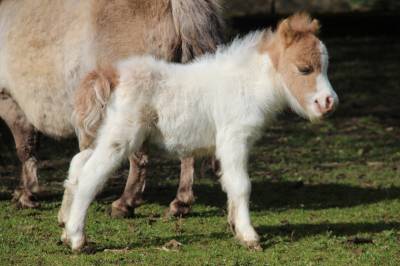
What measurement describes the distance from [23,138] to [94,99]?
8.45 ft

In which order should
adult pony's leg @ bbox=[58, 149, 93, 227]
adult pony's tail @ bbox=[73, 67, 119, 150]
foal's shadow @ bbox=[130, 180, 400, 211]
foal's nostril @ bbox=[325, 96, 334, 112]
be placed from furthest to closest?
foal's shadow @ bbox=[130, 180, 400, 211] → adult pony's leg @ bbox=[58, 149, 93, 227] → adult pony's tail @ bbox=[73, 67, 119, 150] → foal's nostril @ bbox=[325, 96, 334, 112]

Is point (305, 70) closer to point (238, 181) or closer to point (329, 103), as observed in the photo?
point (329, 103)

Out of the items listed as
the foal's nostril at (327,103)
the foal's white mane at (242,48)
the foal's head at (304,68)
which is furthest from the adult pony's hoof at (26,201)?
the foal's nostril at (327,103)

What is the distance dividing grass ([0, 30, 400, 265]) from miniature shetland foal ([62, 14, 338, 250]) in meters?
0.40

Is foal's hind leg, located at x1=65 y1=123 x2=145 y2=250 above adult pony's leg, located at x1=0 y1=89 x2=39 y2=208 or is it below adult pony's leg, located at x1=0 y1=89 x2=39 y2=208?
above

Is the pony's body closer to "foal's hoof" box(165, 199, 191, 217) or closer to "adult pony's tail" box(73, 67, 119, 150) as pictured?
"adult pony's tail" box(73, 67, 119, 150)

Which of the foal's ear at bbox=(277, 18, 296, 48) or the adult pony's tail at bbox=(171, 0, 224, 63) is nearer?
the foal's ear at bbox=(277, 18, 296, 48)

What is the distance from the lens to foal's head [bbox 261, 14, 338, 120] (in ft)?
20.9

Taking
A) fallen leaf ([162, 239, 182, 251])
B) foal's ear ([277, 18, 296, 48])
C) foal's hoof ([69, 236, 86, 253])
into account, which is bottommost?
fallen leaf ([162, 239, 182, 251])

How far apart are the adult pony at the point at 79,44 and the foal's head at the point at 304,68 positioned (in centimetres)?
153

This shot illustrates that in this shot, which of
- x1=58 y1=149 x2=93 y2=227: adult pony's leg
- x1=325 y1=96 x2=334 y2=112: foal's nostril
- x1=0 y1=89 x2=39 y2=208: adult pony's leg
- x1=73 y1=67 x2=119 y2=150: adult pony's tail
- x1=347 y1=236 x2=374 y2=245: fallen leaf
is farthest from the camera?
x1=0 y1=89 x2=39 y2=208: adult pony's leg

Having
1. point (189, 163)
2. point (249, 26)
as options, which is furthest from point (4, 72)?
point (249, 26)

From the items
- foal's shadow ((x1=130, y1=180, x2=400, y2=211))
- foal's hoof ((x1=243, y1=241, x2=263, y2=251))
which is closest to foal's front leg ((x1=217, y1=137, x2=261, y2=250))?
foal's hoof ((x1=243, y1=241, x2=263, y2=251))

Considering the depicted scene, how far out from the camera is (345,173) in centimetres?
1070
